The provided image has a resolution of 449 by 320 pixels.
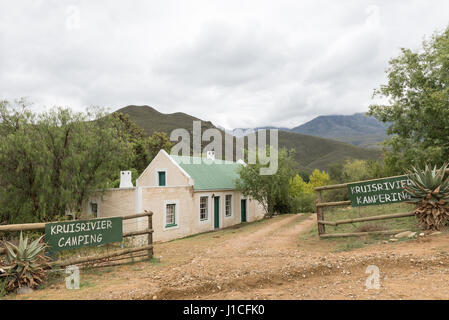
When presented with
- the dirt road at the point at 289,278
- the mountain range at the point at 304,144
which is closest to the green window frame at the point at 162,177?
the dirt road at the point at 289,278

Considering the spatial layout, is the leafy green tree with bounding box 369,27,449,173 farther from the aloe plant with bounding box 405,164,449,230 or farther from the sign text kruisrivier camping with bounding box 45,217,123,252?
the sign text kruisrivier camping with bounding box 45,217,123,252

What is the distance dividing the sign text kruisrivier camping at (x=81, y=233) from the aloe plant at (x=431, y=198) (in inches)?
321

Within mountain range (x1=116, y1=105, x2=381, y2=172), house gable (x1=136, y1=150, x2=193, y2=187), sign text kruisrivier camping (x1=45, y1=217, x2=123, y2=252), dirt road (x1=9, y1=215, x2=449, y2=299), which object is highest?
mountain range (x1=116, y1=105, x2=381, y2=172)

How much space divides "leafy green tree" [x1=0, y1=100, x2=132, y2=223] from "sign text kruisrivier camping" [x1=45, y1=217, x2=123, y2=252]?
714 centimetres

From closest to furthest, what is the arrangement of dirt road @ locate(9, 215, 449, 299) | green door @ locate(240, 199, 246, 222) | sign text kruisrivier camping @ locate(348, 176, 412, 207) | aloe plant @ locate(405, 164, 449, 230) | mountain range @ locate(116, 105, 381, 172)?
dirt road @ locate(9, 215, 449, 299) < aloe plant @ locate(405, 164, 449, 230) < sign text kruisrivier camping @ locate(348, 176, 412, 207) < green door @ locate(240, 199, 246, 222) < mountain range @ locate(116, 105, 381, 172)

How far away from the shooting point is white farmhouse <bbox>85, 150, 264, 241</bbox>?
1627 centimetres

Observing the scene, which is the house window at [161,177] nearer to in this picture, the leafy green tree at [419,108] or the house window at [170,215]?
the house window at [170,215]

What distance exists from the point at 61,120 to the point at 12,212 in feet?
15.8

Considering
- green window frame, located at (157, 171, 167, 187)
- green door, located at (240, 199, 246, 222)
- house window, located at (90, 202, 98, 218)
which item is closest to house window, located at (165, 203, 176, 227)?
green window frame, located at (157, 171, 167, 187)

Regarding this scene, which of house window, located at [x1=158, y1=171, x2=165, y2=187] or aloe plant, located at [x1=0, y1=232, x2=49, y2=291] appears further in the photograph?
house window, located at [x1=158, y1=171, x2=165, y2=187]

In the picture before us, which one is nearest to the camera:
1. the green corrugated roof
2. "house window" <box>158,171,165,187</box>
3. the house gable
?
the house gable

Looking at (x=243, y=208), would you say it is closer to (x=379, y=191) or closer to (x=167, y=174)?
(x=167, y=174)
